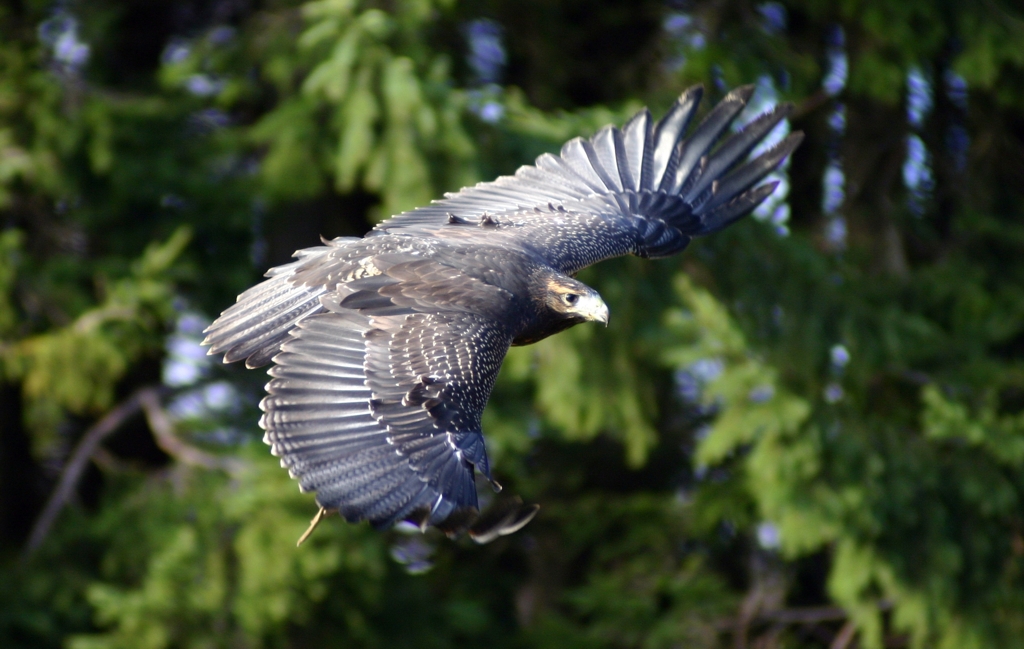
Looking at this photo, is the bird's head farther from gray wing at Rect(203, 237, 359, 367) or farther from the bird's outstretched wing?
gray wing at Rect(203, 237, 359, 367)

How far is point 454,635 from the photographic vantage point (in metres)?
10.3

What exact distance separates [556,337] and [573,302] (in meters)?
3.15

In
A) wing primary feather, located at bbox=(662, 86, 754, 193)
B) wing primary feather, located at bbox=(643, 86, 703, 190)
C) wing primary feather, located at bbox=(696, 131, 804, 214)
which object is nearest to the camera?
wing primary feather, located at bbox=(662, 86, 754, 193)

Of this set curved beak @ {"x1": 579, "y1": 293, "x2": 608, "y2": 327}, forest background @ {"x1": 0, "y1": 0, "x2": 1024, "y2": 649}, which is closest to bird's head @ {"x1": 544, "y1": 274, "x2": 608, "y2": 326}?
curved beak @ {"x1": 579, "y1": 293, "x2": 608, "y2": 327}

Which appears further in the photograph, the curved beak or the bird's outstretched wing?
the curved beak

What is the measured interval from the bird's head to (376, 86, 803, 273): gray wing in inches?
12.4

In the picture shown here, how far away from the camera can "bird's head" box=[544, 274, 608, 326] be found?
5289 mm

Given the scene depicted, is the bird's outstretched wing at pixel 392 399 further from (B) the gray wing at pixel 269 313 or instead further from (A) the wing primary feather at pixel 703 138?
(A) the wing primary feather at pixel 703 138

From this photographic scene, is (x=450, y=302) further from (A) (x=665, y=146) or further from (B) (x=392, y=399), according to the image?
(A) (x=665, y=146)

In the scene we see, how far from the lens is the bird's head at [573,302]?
5.29 metres

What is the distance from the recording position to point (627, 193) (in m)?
6.44

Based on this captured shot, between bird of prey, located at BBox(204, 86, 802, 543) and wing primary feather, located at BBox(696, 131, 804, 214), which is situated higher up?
bird of prey, located at BBox(204, 86, 802, 543)

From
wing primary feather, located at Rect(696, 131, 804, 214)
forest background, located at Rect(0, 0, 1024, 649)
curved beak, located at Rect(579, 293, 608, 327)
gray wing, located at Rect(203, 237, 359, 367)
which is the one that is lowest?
forest background, located at Rect(0, 0, 1024, 649)

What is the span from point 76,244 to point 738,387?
4.91 meters
